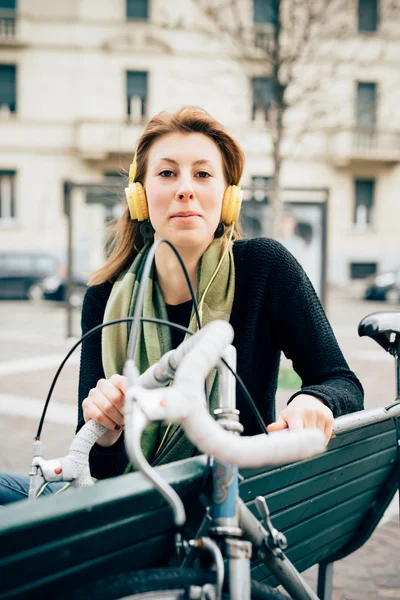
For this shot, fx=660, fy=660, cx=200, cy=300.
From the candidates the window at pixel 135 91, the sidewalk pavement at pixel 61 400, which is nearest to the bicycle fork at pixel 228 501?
the sidewalk pavement at pixel 61 400

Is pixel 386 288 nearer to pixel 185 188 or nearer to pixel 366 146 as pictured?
pixel 366 146

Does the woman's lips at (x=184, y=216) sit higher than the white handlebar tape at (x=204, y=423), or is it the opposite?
the woman's lips at (x=184, y=216)

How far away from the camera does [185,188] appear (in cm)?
180

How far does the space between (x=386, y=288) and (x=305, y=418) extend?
57.4 ft

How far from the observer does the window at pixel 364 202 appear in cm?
2505

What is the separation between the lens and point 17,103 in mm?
23734

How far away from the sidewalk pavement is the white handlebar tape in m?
2.05

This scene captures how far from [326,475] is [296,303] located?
49 centimetres

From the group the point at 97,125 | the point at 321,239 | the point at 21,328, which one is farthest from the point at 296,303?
the point at 97,125

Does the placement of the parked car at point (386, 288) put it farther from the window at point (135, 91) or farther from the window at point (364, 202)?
the window at point (135, 91)

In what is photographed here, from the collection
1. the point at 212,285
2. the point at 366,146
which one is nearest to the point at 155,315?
the point at 212,285

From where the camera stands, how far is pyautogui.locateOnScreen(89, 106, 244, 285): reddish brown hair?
1920mm

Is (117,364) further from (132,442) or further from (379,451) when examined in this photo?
(132,442)

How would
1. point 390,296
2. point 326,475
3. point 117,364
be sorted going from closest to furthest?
point 326,475 → point 117,364 → point 390,296
